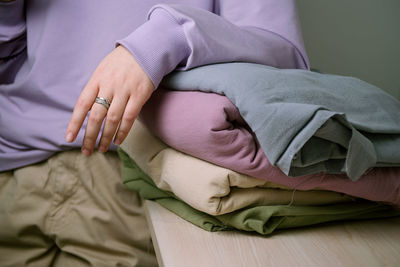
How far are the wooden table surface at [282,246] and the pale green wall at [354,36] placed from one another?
700mm

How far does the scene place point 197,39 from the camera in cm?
51

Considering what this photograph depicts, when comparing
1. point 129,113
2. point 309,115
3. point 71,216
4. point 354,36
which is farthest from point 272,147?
point 354,36

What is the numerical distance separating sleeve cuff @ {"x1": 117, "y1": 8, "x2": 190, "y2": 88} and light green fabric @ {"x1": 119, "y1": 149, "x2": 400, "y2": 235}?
0.17m

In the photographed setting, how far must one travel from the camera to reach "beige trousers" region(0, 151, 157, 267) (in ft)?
2.02

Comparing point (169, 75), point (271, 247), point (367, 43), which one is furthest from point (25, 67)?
point (367, 43)

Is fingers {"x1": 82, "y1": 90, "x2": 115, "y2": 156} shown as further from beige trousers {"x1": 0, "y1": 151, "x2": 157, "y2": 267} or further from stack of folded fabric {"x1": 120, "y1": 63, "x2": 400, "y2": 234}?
beige trousers {"x1": 0, "y1": 151, "x2": 157, "y2": 267}

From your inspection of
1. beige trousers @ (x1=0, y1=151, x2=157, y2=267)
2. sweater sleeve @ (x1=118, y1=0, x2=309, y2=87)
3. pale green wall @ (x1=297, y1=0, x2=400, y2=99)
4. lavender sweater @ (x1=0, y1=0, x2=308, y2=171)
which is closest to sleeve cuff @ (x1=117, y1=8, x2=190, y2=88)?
sweater sleeve @ (x1=118, y1=0, x2=309, y2=87)

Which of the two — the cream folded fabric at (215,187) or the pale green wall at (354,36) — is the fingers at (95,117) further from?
the pale green wall at (354,36)

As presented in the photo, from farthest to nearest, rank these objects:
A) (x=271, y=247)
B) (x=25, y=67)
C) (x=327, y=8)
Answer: (x=327, y=8) → (x=25, y=67) → (x=271, y=247)

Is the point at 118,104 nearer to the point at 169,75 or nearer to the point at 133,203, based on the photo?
the point at 169,75

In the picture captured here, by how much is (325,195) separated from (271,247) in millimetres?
105

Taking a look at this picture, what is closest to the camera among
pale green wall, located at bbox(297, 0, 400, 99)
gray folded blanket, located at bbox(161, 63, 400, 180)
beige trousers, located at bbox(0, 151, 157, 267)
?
gray folded blanket, located at bbox(161, 63, 400, 180)

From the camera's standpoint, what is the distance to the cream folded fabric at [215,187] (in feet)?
1.48

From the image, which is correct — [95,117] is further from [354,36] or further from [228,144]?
[354,36]
